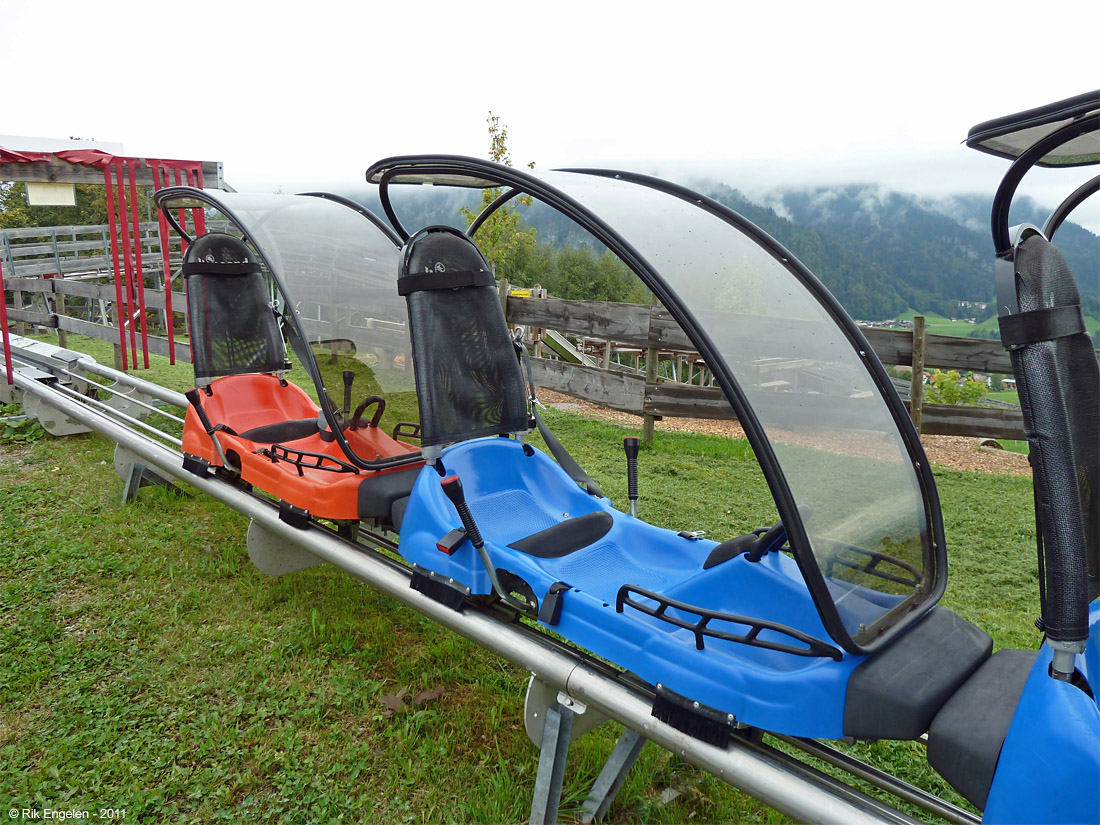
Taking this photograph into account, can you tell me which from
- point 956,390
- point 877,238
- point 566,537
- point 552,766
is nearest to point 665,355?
point 956,390

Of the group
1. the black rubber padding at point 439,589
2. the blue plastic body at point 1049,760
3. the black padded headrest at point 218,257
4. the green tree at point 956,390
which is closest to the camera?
the blue plastic body at point 1049,760

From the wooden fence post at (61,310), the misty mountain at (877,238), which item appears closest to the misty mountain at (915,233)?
the misty mountain at (877,238)

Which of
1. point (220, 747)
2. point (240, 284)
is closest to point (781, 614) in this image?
point (220, 747)

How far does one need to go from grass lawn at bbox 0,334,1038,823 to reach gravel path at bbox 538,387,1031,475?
2.41m

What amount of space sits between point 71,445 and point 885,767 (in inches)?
261

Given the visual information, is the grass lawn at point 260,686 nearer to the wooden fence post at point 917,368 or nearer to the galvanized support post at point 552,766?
the galvanized support post at point 552,766

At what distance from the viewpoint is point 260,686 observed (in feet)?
10.4

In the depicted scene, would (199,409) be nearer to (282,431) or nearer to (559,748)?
(282,431)

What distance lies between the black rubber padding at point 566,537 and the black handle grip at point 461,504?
30 cm

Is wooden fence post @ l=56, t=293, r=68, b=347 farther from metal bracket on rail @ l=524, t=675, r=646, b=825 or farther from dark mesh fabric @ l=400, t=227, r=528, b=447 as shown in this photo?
metal bracket on rail @ l=524, t=675, r=646, b=825

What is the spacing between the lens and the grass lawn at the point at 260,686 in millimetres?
2582

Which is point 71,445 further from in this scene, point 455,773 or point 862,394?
point 862,394

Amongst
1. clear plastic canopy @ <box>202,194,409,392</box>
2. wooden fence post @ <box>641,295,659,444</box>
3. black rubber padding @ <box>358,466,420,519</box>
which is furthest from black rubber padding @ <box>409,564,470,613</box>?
wooden fence post @ <box>641,295,659,444</box>

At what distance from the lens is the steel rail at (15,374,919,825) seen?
1.83m
